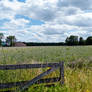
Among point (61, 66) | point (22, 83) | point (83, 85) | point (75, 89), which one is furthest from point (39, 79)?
point (83, 85)

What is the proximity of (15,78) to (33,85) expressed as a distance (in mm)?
967

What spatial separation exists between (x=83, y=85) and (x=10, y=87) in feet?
9.33

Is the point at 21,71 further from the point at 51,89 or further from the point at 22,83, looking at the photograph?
the point at 51,89

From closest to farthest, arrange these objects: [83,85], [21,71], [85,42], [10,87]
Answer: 1. [10,87]
2. [83,85]
3. [21,71]
4. [85,42]

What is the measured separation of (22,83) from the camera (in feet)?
17.2

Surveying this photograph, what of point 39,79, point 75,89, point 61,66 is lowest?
point 75,89

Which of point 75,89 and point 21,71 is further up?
point 21,71

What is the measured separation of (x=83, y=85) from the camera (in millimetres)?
5621

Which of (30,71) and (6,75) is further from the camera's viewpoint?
(30,71)

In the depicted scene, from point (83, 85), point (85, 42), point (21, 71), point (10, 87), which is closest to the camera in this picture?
point (10, 87)

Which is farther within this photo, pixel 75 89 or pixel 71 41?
pixel 71 41

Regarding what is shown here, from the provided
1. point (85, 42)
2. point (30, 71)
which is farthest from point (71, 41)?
point (30, 71)

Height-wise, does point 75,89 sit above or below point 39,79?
below

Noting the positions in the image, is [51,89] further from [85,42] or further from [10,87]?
[85,42]
